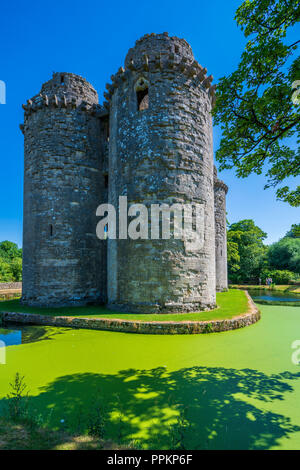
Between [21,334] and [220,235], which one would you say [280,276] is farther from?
[21,334]

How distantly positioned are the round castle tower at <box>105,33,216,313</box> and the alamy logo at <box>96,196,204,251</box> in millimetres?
187

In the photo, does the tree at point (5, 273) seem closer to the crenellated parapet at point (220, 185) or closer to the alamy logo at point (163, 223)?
the alamy logo at point (163, 223)

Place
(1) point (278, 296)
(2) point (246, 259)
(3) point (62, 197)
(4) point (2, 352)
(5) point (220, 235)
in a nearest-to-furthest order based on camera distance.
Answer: (4) point (2, 352) → (3) point (62, 197) → (5) point (220, 235) → (1) point (278, 296) → (2) point (246, 259)

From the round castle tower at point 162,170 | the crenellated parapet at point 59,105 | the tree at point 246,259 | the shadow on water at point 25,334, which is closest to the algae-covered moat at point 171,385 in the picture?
the shadow on water at point 25,334

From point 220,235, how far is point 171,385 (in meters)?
15.4

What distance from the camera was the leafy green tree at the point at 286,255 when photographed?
32.0m

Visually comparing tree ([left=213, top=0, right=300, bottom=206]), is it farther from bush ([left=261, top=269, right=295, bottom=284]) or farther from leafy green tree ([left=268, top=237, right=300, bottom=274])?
leafy green tree ([left=268, top=237, right=300, bottom=274])

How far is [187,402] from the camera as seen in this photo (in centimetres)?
343

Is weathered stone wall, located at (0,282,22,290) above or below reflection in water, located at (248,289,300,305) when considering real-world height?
above

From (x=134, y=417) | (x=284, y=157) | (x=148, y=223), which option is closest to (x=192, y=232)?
(x=148, y=223)

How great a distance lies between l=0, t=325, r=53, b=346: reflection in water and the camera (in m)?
7.03

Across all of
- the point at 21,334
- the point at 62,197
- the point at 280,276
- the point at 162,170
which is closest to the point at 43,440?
the point at 21,334

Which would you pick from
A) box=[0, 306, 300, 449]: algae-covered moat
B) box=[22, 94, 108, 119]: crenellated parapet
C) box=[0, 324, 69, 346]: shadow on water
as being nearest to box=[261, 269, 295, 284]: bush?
box=[0, 306, 300, 449]: algae-covered moat

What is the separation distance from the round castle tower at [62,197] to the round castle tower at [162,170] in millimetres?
2235
